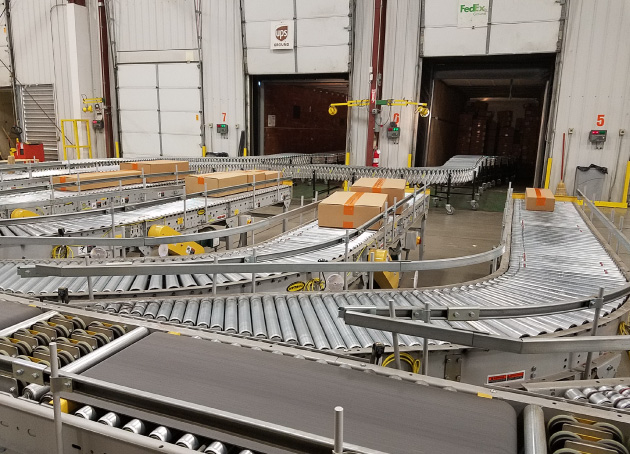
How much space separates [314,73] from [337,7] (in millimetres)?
2099

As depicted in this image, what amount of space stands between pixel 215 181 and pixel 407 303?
5.33 meters

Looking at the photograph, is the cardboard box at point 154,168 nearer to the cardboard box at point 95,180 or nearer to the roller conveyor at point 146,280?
the cardboard box at point 95,180

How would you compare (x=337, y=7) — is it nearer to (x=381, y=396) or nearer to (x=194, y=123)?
(x=194, y=123)

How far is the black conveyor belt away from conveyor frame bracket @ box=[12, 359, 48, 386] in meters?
0.62

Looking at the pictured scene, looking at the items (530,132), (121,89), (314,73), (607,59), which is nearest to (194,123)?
(121,89)

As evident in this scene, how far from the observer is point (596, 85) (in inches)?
475

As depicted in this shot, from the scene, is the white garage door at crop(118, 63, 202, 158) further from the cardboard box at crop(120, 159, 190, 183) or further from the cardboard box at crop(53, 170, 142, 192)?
the cardboard box at crop(53, 170, 142, 192)

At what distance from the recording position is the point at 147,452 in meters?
1.38

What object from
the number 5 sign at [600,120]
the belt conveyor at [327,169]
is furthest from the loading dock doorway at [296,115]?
the number 5 sign at [600,120]

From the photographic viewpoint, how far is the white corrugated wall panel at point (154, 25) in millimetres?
15844

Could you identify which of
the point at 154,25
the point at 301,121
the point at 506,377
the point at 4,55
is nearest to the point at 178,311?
the point at 506,377

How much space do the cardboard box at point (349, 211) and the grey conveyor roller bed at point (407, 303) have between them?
1755 millimetres

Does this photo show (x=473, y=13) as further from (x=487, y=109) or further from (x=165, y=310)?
(x=165, y=310)

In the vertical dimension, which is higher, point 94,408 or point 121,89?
point 121,89
